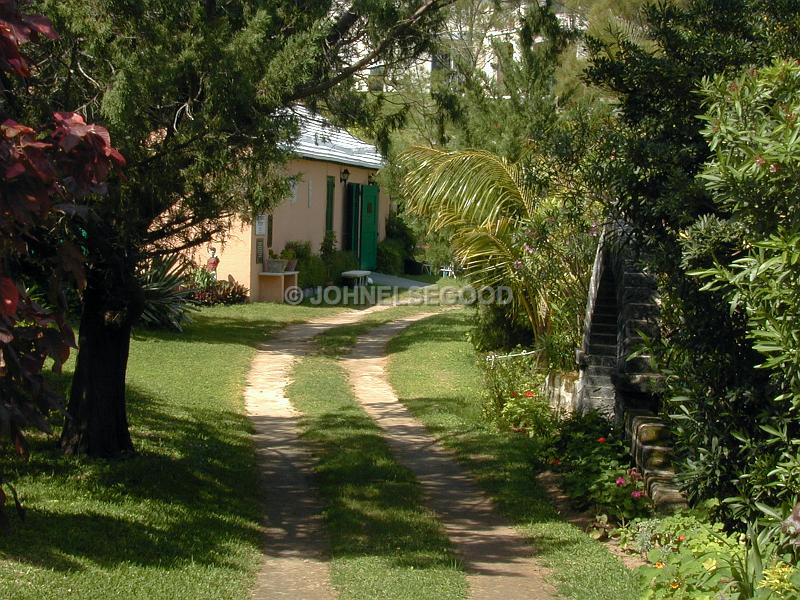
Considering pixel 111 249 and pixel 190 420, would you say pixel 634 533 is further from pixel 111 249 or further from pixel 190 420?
pixel 190 420

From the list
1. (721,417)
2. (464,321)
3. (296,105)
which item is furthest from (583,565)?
(464,321)

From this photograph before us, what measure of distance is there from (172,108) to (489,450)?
483 centimetres

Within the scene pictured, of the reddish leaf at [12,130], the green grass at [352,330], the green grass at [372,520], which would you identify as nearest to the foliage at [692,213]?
the green grass at [372,520]

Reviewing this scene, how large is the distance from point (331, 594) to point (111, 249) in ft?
10.5

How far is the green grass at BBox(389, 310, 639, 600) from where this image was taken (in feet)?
21.8

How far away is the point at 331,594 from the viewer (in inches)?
240

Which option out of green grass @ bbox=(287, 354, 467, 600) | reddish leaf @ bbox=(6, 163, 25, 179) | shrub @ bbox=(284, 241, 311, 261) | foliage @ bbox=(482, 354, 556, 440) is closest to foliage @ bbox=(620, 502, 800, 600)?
green grass @ bbox=(287, 354, 467, 600)

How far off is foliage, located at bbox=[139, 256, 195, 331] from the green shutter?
8.29m

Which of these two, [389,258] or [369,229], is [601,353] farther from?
[389,258]

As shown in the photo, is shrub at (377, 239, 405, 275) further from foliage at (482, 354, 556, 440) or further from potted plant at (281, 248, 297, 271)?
foliage at (482, 354, 556, 440)

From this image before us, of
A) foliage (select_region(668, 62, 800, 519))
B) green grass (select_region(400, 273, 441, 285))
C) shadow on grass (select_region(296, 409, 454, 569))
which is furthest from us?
green grass (select_region(400, 273, 441, 285))

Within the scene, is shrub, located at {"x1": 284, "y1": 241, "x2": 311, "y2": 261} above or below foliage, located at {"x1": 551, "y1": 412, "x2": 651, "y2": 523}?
above

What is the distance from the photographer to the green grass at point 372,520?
20.5 feet

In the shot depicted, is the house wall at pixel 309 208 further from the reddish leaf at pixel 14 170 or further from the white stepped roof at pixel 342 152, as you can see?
the reddish leaf at pixel 14 170
